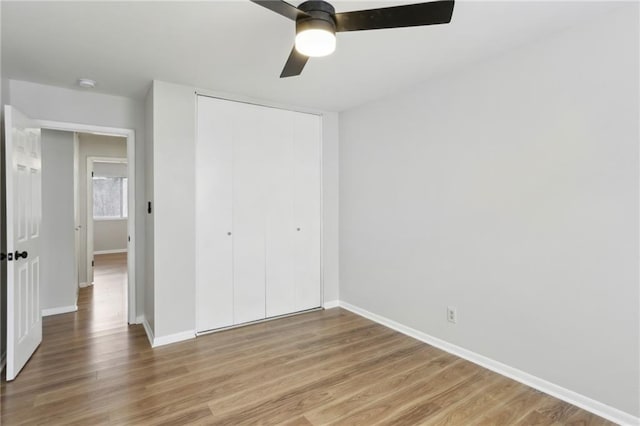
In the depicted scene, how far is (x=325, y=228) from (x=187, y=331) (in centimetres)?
190

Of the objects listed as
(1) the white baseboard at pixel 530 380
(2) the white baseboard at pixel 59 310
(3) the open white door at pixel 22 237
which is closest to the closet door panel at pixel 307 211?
(1) the white baseboard at pixel 530 380

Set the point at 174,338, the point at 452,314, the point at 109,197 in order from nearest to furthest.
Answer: the point at 452,314, the point at 174,338, the point at 109,197

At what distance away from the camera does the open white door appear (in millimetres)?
2418

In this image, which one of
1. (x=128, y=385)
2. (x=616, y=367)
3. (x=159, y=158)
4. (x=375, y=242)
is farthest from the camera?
(x=375, y=242)

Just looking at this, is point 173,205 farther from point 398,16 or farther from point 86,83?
point 398,16

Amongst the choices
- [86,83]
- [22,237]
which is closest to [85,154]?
[86,83]

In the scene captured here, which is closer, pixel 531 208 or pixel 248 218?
pixel 531 208

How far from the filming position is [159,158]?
10.0 ft

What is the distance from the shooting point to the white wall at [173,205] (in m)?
3.06

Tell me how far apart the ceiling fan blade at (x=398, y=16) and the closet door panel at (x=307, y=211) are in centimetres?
230

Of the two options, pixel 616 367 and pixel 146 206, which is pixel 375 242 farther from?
pixel 146 206

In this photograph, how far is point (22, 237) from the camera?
2637mm

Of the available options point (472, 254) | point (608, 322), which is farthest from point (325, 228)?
point (608, 322)

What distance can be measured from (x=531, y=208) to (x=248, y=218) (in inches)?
102
